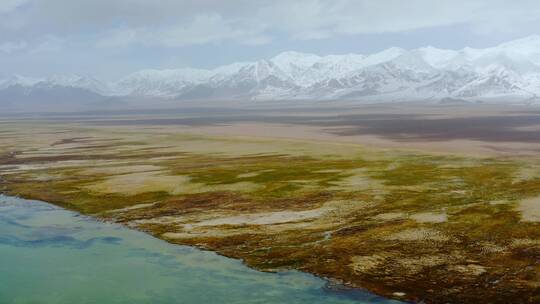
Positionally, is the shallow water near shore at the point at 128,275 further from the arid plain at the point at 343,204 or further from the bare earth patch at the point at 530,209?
the bare earth patch at the point at 530,209

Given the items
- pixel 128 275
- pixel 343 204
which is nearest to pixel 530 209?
pixel 343 204

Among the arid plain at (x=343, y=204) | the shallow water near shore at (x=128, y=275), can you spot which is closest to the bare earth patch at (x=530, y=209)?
the arid plain at (x=343, y=204)

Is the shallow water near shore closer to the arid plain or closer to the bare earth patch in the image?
the arid plain

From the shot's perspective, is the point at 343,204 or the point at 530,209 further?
the point at 343,204

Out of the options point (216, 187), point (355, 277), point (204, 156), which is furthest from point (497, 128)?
point (355, 277)

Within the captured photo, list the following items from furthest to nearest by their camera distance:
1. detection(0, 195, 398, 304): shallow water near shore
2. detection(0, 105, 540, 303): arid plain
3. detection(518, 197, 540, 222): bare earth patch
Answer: detection(518, 197, 540, 222): bare earth patch < detection(0, 105, 540, 303): arid plain < detection(0, 195, 398, 304): shallow water near shore

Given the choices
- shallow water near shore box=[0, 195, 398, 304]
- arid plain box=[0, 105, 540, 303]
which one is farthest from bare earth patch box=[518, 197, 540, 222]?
shallow water near shore box=[0, 195, 398, 304]

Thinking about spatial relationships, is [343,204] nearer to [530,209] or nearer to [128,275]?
[530,209]
